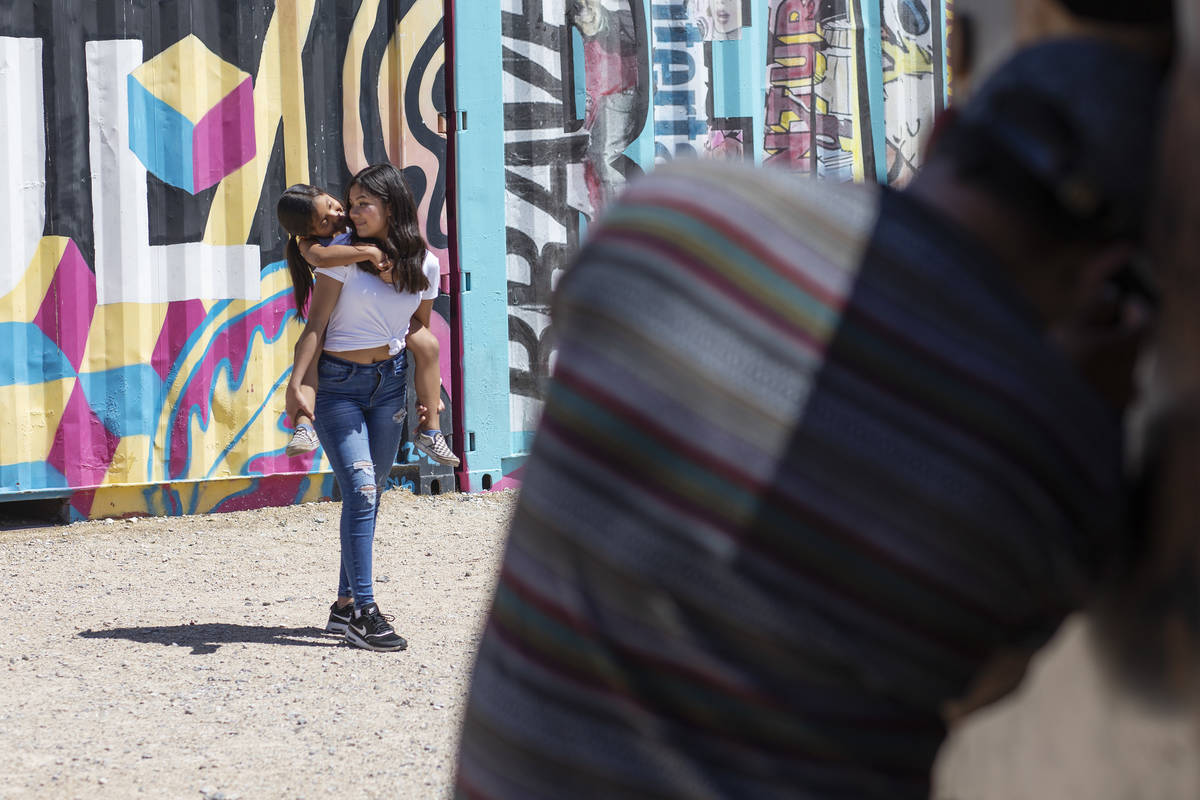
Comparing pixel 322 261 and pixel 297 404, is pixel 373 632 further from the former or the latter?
pixel 322 261

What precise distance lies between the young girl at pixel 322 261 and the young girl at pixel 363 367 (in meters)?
0.03

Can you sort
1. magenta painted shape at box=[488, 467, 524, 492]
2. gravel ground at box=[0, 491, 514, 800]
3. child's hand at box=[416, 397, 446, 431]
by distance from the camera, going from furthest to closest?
magenta painted shape at box=[488, 467, 524, 492], child's hand at box=[416, 397, 446, 431], gravel ground at box=[0, 491, 514, 800]

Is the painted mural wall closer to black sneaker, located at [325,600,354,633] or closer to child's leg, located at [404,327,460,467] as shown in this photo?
child's leg, located at [404,327,460,467]

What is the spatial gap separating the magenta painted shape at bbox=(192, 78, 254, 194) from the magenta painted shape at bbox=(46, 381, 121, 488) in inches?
52.6

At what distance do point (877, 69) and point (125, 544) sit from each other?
567 cm

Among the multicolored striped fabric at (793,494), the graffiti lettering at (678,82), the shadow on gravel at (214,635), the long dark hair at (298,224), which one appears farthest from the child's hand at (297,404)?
the graffiti lettering at (678,82)

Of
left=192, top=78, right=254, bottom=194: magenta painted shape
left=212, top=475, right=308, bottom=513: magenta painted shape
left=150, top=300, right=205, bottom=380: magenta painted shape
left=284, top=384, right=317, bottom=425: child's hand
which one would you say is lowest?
left=212, top=475, right=308, bottom=513: magenta painted shape

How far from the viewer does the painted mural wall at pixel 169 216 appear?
21.4ft

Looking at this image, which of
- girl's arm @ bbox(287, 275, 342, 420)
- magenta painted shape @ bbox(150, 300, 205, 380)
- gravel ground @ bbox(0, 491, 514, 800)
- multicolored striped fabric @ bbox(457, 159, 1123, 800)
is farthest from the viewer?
magenta painted shape @ bbox(150, 300, 205, 380)

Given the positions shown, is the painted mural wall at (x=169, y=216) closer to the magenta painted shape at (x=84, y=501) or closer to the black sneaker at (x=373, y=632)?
the magenta painted shape at (x=84, y=501)

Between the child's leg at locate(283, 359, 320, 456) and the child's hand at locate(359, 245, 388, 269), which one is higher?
the child's hand at locate(359, 245, 388, 269)

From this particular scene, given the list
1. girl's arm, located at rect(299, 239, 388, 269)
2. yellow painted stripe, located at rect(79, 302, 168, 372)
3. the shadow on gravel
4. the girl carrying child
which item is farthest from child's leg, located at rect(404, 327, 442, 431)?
yellow painted stripe, located at rect(79, 302, 168, 372)

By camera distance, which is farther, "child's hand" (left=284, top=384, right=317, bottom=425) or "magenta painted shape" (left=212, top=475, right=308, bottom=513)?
"magenta painted shape" (left=212, top=475, right=308, bottom=513)

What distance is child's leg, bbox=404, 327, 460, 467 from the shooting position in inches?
190
